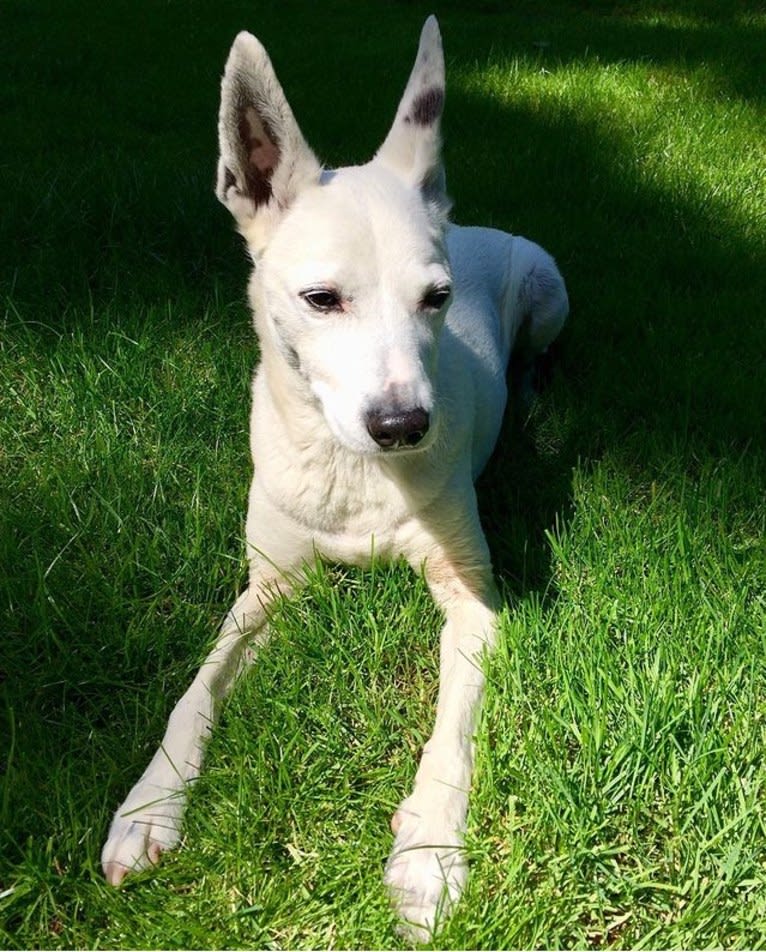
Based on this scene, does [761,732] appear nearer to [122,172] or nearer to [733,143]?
[122,172]

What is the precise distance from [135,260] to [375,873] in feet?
9.73

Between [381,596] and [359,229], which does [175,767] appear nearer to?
[381,596]

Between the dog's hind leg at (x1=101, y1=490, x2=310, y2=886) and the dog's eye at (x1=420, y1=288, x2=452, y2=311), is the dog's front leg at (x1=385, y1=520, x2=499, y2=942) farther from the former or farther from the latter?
the dog's eye at (x1=420, y1=288, x2=452, y2=311)

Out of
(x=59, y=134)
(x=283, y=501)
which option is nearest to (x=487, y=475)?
(x=283, y=501)

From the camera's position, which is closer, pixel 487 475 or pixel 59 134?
pixel 487 475

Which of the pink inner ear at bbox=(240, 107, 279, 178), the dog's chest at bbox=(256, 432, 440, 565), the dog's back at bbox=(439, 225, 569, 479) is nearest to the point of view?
the pink inner ear at bbox=(240, 107, 279, 178)

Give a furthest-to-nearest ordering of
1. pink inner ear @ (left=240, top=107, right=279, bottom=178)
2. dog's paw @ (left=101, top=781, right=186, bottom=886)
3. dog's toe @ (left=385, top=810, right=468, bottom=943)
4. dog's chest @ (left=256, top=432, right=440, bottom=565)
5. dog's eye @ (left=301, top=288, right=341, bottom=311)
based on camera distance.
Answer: dog's chest @ (left=256, top=432, right=440, bottom=565)
pink inner ear @ (left=240, top=107, right=279, bottom=178)
dog's eye @ (left=301, top=288, right=341, bottom=311)
dog's paw @ (left=101, top=781, right=186, bottom=886)
dog's toe @ (left=385, top=810, right=468, bottom=943)

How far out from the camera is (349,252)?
2129 millimetres

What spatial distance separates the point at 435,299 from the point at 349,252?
24 cm

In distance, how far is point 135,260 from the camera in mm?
4066

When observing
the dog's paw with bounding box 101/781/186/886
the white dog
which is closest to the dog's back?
the white dog

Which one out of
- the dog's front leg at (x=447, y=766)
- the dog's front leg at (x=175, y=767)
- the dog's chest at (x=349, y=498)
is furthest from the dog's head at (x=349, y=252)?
the dog's front leg at (x=175, y=767)

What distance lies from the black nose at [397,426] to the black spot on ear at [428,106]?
0.92 m

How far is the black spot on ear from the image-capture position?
7.93ft
